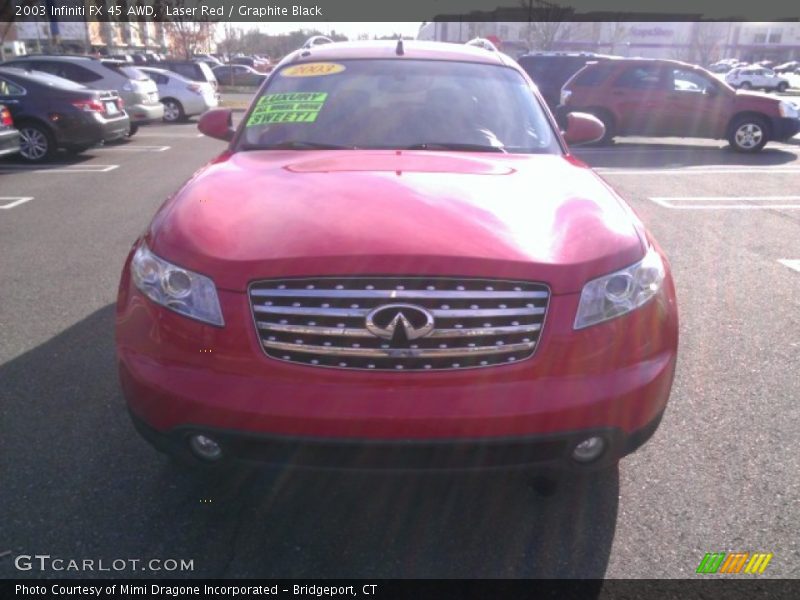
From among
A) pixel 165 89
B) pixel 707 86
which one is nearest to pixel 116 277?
pixel 707 86

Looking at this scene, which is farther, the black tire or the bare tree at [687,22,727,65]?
the bare tree at [687,22,727,65]

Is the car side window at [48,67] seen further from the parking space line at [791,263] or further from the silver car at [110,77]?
the parking space line at [791,263]

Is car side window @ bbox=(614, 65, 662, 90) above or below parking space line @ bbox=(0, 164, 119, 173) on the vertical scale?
above

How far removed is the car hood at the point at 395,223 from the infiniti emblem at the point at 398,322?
A: 0.39ft

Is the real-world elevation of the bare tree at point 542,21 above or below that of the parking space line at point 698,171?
above


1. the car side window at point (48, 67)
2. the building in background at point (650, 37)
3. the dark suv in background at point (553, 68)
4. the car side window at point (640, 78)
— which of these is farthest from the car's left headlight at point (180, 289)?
the building in background at point (650, 37)

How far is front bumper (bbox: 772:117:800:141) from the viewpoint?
1330 cm

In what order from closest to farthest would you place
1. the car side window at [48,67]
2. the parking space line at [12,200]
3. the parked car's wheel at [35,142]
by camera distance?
the parking space line at [12,200], the parked car's wheel at [35,142], the car side window at [48,67]

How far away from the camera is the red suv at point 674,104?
13406mm

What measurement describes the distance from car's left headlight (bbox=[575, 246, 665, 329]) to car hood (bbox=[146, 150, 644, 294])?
0.12 feet

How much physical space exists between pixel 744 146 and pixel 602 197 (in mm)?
12561

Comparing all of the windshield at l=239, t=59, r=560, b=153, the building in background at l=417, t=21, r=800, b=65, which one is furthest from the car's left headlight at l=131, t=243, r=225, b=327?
the building in background at l=417, t=21, r=800, b=65

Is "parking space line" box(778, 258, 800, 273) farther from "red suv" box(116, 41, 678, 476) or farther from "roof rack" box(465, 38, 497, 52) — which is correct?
"red suv" box(116, 41, 678, 476)

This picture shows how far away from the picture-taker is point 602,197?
2.87 m
